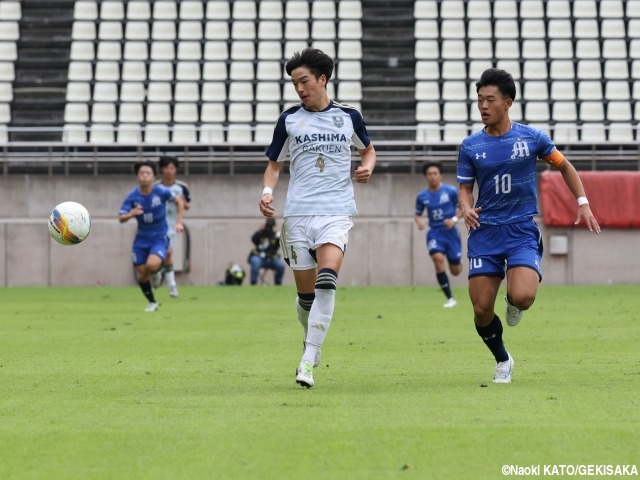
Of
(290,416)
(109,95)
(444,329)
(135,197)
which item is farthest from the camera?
(109,95)

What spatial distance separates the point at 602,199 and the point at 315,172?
18602mm

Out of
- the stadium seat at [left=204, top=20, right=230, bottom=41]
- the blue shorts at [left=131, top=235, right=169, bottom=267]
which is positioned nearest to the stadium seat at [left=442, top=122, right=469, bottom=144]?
the stadium seat at [left=204, top=20, right=230, bottom=41]

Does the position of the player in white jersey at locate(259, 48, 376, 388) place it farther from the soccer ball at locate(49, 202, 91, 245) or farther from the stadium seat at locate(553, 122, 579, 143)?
the stadium seat at locate(553, 122, 579, 143)

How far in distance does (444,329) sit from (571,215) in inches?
521

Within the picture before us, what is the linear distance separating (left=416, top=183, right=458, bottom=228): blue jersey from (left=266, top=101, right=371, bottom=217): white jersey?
11.0m

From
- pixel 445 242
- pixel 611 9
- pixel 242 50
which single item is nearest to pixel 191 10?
pixel 242 50

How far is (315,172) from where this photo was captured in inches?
357

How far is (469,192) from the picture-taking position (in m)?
9.08

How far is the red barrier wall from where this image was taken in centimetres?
2670

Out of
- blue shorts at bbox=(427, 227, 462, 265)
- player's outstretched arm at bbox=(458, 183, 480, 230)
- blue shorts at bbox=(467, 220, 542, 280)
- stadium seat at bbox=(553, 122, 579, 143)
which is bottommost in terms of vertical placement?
blue shorts at bbox=(467, 220, 542, 280)

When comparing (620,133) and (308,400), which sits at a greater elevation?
(620,133)

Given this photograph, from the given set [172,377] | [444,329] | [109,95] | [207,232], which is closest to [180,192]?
[207,232]

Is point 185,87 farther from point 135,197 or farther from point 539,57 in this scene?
point 135,197

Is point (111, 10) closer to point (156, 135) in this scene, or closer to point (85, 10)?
point (85, 10)
